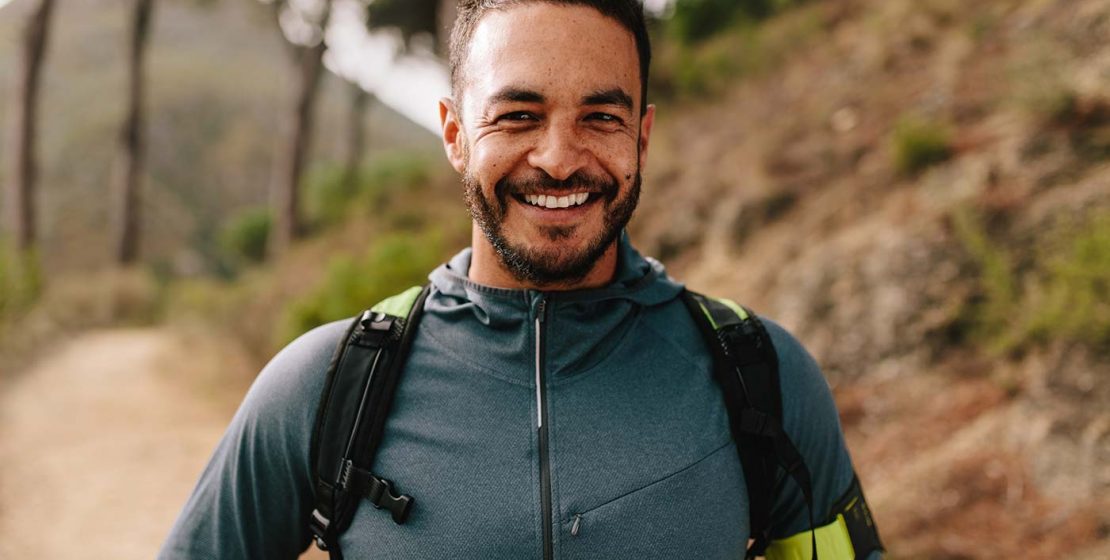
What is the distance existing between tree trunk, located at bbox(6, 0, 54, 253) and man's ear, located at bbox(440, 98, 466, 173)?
15.9 metres

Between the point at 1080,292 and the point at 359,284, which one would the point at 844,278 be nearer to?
the point at 1080,292

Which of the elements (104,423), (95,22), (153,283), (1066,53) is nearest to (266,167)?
(95,22)

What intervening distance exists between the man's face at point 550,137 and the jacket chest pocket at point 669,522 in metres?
0.48

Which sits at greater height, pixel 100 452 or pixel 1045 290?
pixel 1045 290

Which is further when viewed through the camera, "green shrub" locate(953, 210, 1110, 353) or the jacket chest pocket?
"green shrub" locate(953, 210, 1110, 353)

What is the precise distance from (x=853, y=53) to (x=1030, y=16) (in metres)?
2.04

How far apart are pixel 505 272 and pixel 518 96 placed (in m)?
0.39

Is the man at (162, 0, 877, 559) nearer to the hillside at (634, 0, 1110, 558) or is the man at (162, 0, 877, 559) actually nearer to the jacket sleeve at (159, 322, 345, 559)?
the jacket sleeve at (159, 322, 345, 559)

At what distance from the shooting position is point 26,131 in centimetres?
1490

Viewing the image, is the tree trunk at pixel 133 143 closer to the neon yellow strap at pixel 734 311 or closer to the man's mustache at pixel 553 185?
the man's mustache at pixel 553 185

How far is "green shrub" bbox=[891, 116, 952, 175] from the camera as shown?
6.00 metres

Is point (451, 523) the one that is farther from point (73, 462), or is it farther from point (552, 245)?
point (73, 462)

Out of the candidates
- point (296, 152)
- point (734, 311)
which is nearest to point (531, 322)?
point (734, 311)

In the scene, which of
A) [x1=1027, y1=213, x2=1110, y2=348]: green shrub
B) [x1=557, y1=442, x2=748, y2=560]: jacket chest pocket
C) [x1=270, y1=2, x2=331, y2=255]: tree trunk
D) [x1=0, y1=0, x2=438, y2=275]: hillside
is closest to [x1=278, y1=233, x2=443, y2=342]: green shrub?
[x1=1027, y1=213, x2=1110, y2=348]: green shrub
